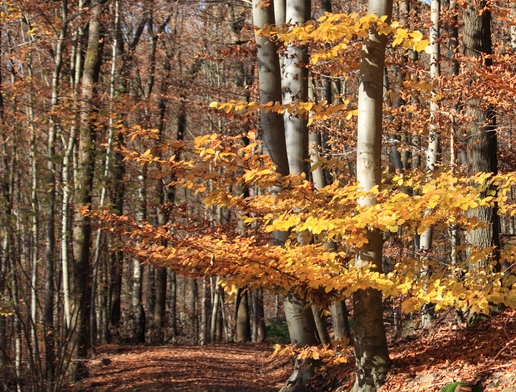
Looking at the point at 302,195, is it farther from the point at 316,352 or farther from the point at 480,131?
the point at 480,131

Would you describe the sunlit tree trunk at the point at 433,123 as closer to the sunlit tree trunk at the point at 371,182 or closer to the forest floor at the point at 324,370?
the forest floor at the point at 324,370

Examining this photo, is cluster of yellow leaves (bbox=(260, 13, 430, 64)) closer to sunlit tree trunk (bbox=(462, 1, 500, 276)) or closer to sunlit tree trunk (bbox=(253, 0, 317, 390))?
sunlit tree trunk (bbox=(253, 0, 317, 390))

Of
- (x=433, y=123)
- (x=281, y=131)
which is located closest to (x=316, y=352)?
(x=281, y=131)

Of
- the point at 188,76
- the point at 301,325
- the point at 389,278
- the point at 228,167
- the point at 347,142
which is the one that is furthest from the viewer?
the point at 188,76

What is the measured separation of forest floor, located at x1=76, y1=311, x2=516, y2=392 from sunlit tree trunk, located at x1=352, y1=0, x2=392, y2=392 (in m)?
0.25

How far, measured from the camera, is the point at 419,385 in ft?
18.4

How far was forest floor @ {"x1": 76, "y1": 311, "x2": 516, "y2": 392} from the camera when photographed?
5.60m

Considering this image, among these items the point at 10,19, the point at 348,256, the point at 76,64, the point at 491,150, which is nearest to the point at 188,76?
the point at 76,64

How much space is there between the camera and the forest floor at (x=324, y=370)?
560cm

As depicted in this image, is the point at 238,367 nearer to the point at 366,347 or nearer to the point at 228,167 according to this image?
the point at 366,347

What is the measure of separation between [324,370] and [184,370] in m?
4.82

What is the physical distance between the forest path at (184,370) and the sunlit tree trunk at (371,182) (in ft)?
15.1

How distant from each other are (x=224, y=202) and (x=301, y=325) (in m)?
2.50

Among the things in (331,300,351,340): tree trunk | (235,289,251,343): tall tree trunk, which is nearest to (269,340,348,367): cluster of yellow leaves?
(331,300,351,340): tree trunk
